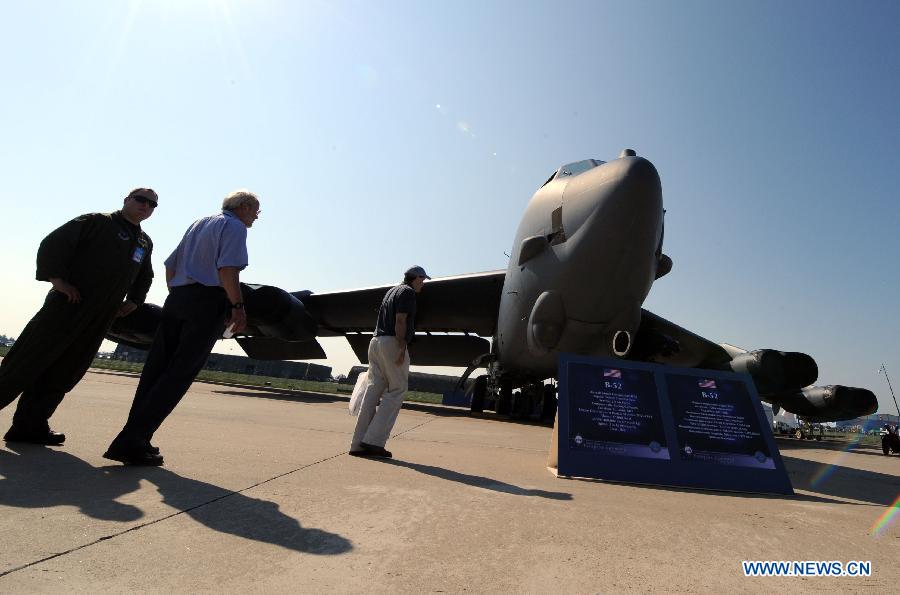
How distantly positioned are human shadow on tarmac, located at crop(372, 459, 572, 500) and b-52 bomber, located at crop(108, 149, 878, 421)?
456cm

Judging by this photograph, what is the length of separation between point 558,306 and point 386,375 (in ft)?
14.2

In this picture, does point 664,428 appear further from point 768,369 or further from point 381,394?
point 768,369

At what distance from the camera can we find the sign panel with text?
3389 millimetres

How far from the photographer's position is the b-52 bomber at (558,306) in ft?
22.4

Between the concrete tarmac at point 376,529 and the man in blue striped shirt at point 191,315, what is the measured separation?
0.33 m

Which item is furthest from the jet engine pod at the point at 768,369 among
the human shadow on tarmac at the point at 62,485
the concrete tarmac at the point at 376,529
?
the human shadow on tarmac at the point at 62,485

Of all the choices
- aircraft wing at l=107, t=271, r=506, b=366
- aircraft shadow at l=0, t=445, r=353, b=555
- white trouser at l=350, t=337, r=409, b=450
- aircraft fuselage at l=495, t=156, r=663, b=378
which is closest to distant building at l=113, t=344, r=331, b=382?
aircraft wing at l=107, t=271, r=506, b=366

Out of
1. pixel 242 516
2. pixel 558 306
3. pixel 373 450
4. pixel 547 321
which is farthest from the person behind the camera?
pixel 547 321

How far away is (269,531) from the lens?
64.8 inches

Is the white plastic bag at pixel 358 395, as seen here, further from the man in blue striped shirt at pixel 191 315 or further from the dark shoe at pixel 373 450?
the man in blue striped shirt at pixel 191 315

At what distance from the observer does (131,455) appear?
101 inches

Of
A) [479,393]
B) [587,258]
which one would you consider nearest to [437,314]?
[479,393]

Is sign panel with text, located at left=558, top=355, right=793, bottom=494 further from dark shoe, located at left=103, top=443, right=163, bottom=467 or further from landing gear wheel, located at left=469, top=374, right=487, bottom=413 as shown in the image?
landing gear wheel, located at left=469, top=374, right=487, bottom=413

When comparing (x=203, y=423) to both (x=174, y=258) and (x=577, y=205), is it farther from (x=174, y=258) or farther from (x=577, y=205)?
(x=577, y=205)
